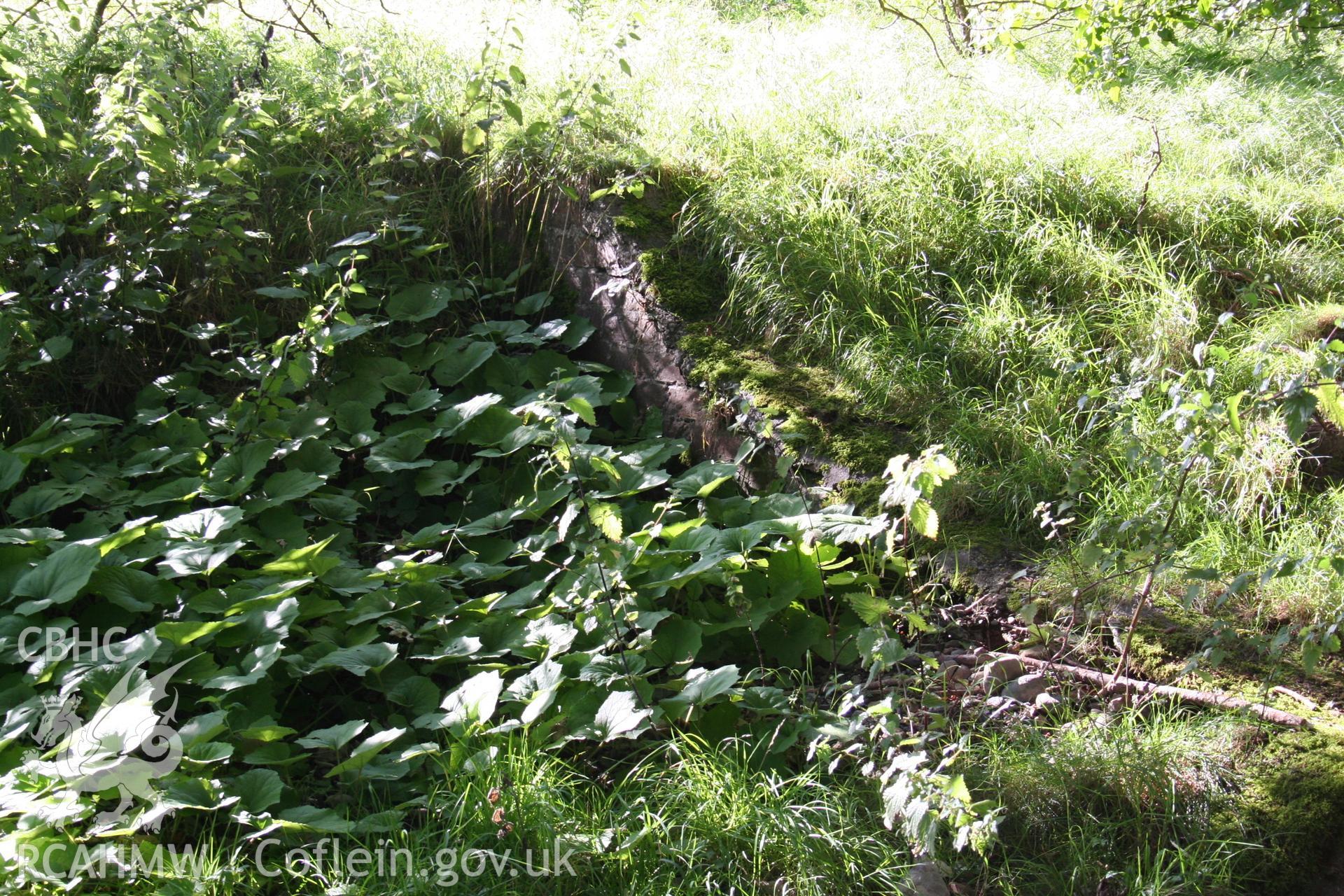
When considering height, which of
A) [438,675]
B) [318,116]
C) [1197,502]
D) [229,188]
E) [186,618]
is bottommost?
[438,675]

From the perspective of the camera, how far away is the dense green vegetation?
1889 mm

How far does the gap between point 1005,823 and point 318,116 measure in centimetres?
385

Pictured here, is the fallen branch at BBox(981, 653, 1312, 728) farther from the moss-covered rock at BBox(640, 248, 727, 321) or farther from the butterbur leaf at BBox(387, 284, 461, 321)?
the butterbur leaf at BBox(387, 284, 461, 321)

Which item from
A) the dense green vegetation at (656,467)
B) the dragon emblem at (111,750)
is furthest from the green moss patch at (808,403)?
the dragon emblem at (111,750)

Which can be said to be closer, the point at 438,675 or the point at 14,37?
the point at 438,675

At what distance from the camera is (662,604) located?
2.52 m

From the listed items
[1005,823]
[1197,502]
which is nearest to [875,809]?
[1005,823]

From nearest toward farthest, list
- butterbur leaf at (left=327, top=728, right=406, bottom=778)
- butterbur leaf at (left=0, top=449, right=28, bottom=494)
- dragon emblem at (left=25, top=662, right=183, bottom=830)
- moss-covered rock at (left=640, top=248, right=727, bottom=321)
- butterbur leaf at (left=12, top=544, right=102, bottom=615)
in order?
1. dragon emblem at (left=25, top=662, right=183, bottom=830)
2. butterbur leaf at (left=327, top=728, right=406, bottom=778)
3. butterbur leaf at (left=12, top=544, right=102, bottom=615)
4. butterbur leaf at (left=0, top=449, right=28, bottom=494)
5. moss-covered rock at (left=640, top=248, right=727, bottom=321)

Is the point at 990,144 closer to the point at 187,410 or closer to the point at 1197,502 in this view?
the point at 1197,502

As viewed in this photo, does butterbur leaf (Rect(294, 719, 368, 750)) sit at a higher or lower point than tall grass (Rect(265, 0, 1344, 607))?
lower

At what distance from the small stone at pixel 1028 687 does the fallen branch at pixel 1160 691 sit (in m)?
0.03

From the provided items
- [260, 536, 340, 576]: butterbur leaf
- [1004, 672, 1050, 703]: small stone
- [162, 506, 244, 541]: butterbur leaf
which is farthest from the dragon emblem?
[1004, 672, 1050, 703]: small stone

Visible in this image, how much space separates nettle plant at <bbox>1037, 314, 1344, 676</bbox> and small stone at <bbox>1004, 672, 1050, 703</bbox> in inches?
7.0

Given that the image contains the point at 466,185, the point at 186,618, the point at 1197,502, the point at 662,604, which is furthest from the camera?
the point at 466,185
